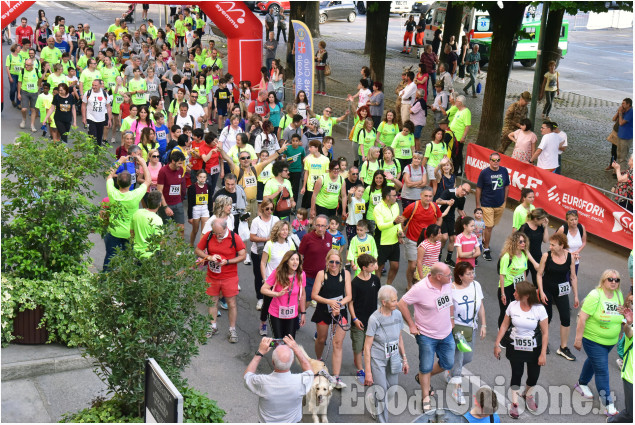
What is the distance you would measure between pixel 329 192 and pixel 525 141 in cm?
490

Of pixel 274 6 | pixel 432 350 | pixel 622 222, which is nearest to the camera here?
pixel 432 350

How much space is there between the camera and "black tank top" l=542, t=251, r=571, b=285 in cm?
1040

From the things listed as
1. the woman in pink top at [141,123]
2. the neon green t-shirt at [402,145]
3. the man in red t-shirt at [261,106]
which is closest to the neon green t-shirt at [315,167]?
the neon green t-shirt at [402,145]

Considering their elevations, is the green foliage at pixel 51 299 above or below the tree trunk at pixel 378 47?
below

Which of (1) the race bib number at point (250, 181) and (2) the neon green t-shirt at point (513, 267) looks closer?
(2) the neon green t-shirt at point (513, 267)

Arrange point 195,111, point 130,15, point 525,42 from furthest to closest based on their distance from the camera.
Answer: point 130,15 → point 525,42 → point 195,111

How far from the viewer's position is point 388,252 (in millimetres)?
11711

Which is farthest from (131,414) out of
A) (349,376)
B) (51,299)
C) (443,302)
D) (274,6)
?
(274,6)

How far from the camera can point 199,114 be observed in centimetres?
1753

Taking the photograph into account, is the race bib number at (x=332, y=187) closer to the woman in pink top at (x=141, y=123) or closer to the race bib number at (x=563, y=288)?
the race bib number at (x=563, y=288)

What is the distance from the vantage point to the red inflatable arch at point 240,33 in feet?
71.5

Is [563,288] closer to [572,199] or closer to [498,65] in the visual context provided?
[572,199]

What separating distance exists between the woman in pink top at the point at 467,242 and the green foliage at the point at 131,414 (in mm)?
4493

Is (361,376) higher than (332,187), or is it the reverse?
(332,187)
